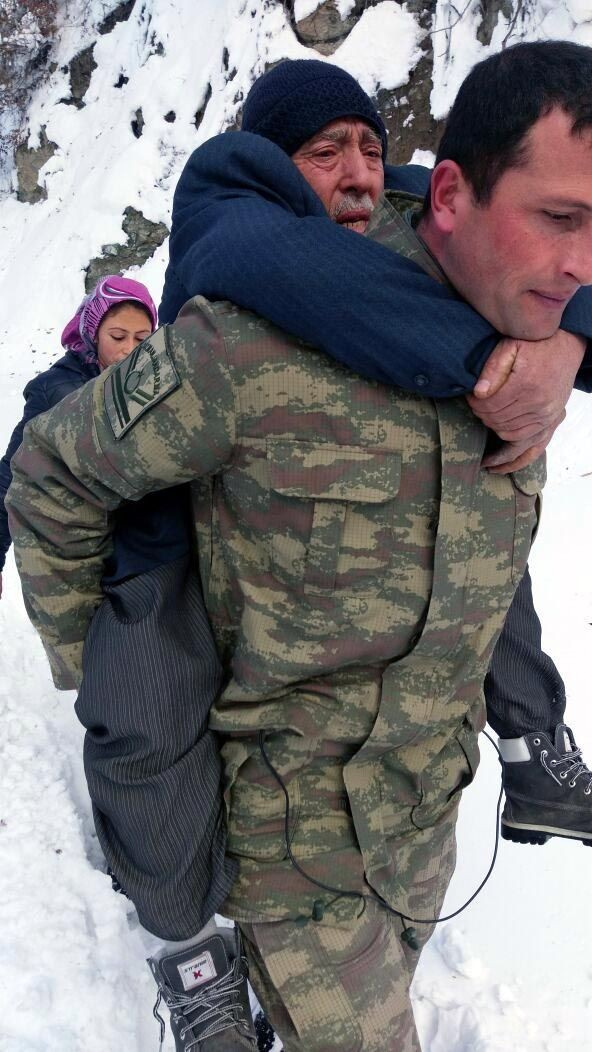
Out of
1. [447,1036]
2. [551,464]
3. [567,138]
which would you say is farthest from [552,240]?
[551,464]

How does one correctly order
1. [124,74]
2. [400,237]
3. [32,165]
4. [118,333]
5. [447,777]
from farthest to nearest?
[32,165] < [124,74] < [118,333] < [447,777] < [400,237]

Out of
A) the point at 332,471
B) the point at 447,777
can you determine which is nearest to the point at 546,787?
the point at 447,777

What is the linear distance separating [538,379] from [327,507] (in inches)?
Answer: 16.0

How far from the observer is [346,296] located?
121cm

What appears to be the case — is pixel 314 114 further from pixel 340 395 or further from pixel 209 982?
pixel 209 982

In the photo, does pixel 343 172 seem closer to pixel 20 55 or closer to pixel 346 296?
pixel 346 296

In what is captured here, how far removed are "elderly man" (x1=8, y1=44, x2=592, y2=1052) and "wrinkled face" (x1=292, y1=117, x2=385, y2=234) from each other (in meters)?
0.30

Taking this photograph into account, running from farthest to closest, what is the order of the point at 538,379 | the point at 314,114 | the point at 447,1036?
the point at 447,1036
the point at 314,114
the point at 538,379

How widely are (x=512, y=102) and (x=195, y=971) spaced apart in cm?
165

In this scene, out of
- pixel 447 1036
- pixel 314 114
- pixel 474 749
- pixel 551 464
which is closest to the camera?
pixel 474 749

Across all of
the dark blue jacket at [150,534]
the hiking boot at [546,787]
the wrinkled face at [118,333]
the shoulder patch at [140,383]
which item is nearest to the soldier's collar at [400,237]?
the shoulder patch at [140,383]

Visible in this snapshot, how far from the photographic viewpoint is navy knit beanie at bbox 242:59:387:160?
1.86 metres

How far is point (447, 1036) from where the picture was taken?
2193mm

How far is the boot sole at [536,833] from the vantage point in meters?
1.87
